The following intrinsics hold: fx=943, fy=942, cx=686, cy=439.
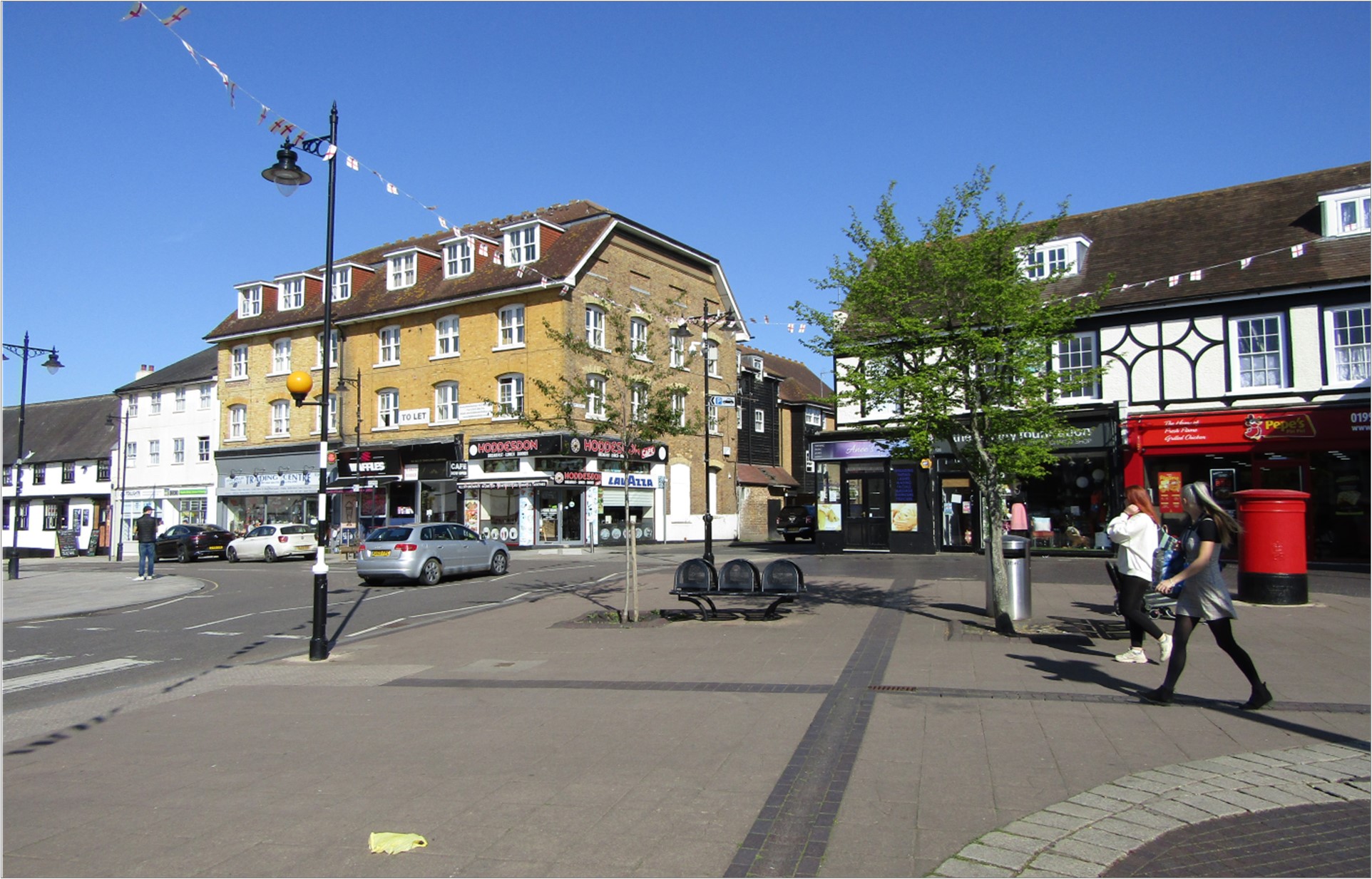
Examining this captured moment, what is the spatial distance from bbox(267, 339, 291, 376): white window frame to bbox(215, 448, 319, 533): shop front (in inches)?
153

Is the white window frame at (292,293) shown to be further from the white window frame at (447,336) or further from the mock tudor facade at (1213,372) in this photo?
the mock tudor facade at (1213,372)

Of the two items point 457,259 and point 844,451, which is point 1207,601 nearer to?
point 844,451

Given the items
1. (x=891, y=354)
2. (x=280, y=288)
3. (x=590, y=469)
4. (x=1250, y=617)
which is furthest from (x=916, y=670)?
(x=280, y=288)

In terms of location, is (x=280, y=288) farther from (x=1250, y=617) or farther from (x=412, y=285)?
(x=1250, y=617)

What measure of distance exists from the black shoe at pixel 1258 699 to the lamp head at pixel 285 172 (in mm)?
11067

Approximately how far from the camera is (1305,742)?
6.20m

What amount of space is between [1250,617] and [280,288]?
43.4 metres

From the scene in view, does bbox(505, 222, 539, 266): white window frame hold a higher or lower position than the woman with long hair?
higher

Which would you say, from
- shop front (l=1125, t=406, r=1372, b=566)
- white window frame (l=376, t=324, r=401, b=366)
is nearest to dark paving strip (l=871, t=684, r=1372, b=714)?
shop front (l=1125, t=406, r=1372, b=566)

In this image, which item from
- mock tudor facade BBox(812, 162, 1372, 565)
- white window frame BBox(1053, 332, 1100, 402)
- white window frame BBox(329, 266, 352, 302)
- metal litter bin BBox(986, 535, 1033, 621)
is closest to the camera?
metal litter bin BBox(986, 535, 1033, 621)

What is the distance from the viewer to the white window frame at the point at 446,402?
37375mm

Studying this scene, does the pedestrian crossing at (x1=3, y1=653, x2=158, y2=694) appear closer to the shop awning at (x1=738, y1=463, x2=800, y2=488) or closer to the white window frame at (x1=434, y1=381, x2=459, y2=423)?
the white window frame at (x1=434, y1=381, x2=459, y2=423)

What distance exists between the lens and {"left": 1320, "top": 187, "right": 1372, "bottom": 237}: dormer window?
21922 millimetres

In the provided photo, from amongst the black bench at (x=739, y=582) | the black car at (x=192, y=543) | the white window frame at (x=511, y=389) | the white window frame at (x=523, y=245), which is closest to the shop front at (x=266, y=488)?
the black car at (x=192, y=543)
